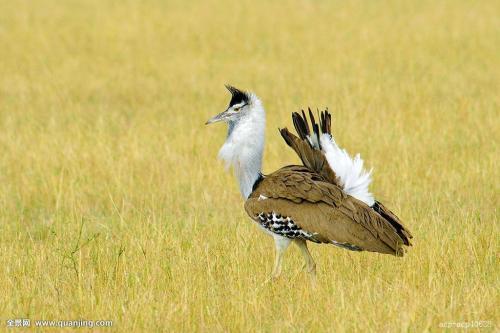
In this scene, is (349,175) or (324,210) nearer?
(324,210)

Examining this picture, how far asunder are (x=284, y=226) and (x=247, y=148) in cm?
61

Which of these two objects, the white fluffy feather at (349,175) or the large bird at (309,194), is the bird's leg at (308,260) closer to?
the large bird at (309,194)

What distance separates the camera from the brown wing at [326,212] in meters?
5.71

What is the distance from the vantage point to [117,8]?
18.6 metres

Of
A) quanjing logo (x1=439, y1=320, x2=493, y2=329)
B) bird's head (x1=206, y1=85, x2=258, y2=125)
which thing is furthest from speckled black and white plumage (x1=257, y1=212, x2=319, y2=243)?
quanjing logo (x1=439, y1=320, x2=493, y2=329)

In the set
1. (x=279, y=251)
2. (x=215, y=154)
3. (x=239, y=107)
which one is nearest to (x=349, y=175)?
(x=279, y=251)

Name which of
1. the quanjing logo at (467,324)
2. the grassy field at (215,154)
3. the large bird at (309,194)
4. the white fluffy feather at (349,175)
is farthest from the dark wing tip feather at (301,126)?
the quanjing logo at (467,324)

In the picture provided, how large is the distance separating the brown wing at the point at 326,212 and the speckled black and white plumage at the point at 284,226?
0.08 ft

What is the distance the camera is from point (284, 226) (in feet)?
19.1

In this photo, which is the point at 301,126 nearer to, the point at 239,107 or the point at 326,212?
the point at 239,107

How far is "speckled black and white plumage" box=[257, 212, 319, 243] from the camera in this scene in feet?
19.0

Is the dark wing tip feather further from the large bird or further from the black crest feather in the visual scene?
the black crest feather

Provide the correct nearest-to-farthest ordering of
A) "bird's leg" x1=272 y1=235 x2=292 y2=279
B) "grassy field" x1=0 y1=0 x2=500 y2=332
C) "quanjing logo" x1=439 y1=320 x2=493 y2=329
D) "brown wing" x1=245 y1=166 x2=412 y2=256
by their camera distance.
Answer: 1. "quanjing logo" x1=439 y1=320 x2=493 y2=329
2. "grassy field" x1=0 y1=0 x2=500 y2=332
3. "brown wing" x1=245 y1=166 x2=412 y2=256
4. "bird's leg" x1=272 y1=235 x2=292 y2=279

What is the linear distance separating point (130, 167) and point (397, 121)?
122 inches
